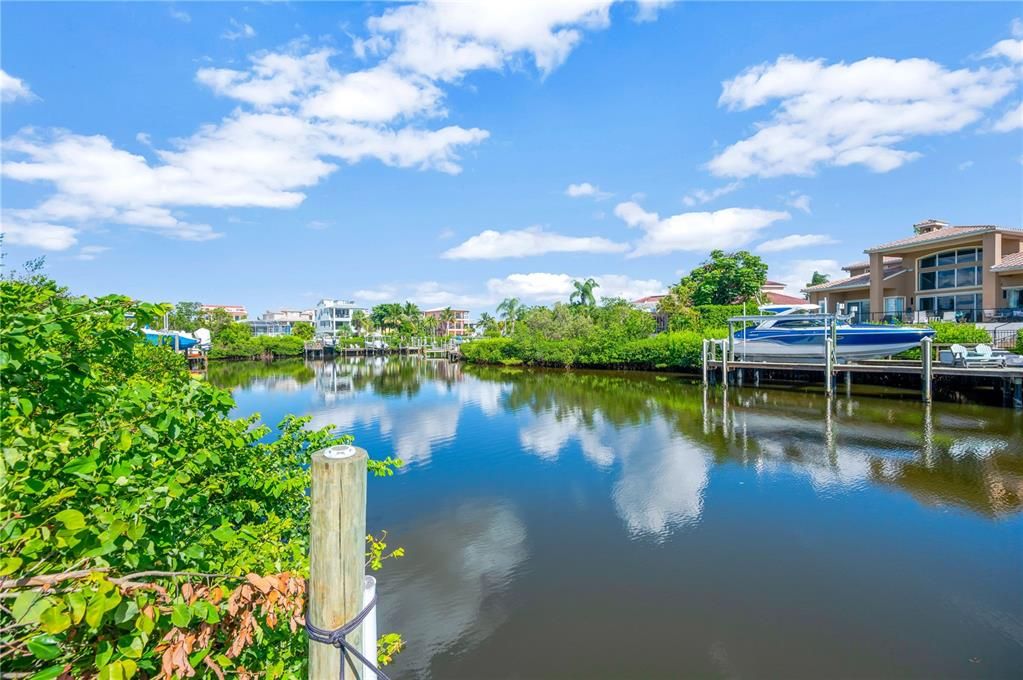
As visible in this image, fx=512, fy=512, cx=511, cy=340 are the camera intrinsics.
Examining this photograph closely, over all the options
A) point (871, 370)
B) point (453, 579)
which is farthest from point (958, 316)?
point (453, 579)

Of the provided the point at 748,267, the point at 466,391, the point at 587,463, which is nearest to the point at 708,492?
the point at 587,463

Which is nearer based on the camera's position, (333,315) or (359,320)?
(359,320)

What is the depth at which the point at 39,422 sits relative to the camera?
2.21 m

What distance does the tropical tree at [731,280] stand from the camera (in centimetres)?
4469

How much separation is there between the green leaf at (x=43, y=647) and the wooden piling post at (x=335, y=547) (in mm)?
687

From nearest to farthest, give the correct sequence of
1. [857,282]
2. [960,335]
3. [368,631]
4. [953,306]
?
[368,631], [960,335], [953,306], [857,282]

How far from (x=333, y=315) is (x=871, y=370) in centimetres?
8758

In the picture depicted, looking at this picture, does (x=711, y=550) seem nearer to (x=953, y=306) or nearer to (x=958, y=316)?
(x=958, y=316)

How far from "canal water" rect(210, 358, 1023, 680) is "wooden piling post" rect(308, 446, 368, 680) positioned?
3824 mm

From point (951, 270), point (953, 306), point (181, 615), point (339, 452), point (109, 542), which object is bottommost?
point (181, 615)

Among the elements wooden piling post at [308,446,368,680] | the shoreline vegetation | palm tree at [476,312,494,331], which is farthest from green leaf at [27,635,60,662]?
palm tree at [476,312,494,331]

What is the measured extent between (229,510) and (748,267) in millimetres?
47704

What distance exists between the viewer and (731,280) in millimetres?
44938

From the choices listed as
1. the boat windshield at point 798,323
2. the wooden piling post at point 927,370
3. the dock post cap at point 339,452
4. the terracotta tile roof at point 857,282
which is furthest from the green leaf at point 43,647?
the terracotta tile roof at point 857,282
